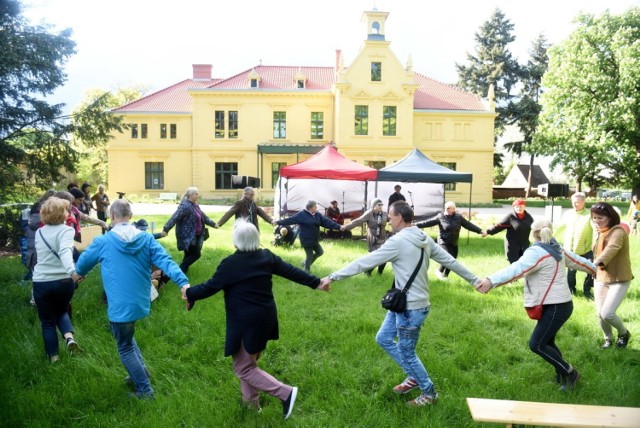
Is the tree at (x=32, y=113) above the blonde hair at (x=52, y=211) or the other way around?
above

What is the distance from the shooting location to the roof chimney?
42.7 meters

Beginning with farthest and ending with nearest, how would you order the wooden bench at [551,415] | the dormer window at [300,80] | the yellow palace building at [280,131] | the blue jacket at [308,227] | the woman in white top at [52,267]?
the dormer window at [300,80], the yellow palace building at [280,131], the blue jacket at [308,227], the woman in white top at [52,267], the wooden bench at [551,415]

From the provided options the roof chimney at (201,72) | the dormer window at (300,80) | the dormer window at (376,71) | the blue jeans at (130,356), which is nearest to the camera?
the blue jeans at (130,356)

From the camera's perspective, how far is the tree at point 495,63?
4459 cm

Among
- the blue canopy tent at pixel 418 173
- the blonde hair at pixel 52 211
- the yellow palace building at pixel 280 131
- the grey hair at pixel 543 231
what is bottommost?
the grey hair at pixel 543 231

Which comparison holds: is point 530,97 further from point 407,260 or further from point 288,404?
point 288,404

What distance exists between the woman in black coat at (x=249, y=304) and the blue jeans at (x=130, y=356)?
2.57 feet

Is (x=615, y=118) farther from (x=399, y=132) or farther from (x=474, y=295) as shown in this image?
(x=474, y=295)

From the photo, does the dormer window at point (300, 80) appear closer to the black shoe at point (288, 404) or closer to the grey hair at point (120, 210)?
the grey hair at point (120, 210)

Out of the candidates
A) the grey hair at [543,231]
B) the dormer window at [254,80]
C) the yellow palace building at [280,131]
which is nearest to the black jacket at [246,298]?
the grey hair at [543,231]

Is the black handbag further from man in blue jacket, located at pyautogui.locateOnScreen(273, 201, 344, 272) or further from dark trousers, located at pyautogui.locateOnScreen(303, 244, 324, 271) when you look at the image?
dark trousers, located at pyautogui.locateOnScreen(303, 244, 324, 271)

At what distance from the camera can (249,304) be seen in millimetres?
4094

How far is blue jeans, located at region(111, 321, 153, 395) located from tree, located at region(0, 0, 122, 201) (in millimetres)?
7595

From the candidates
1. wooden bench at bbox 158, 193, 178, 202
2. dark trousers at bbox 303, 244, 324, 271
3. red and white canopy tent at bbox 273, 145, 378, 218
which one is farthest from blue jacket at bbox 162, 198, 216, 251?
wooden bench at bbox 158, 193, 178, 202
